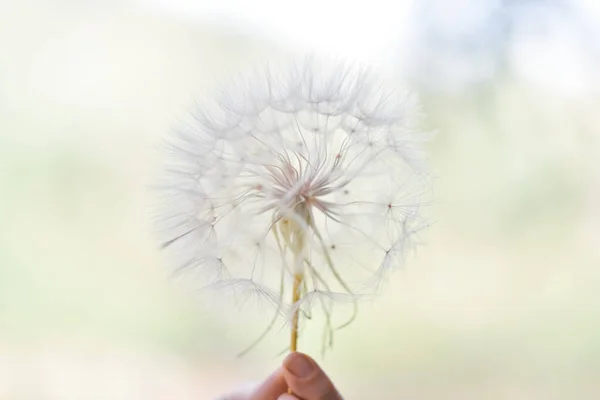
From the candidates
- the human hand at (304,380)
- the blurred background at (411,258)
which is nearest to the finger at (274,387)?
the human hand at (304,380)

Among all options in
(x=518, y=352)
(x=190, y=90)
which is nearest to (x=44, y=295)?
(x=190, y=90)

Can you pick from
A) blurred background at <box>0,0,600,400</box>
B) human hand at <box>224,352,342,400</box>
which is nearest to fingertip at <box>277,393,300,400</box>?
human hand at <box>224,352,342,400</box>

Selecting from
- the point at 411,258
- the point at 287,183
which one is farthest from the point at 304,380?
the point at 411,258

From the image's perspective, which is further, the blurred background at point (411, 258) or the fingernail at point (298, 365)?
the blurred background at point (411, 258)

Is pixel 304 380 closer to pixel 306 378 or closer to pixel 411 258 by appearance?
pixel 306 378

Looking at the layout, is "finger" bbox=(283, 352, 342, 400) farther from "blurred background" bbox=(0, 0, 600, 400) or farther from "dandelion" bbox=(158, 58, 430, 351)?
"blurred background" bbox=(0, 0, 600, 400)

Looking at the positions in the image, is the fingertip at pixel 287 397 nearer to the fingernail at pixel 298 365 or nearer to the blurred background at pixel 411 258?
the fingernail at pixel 298 365
